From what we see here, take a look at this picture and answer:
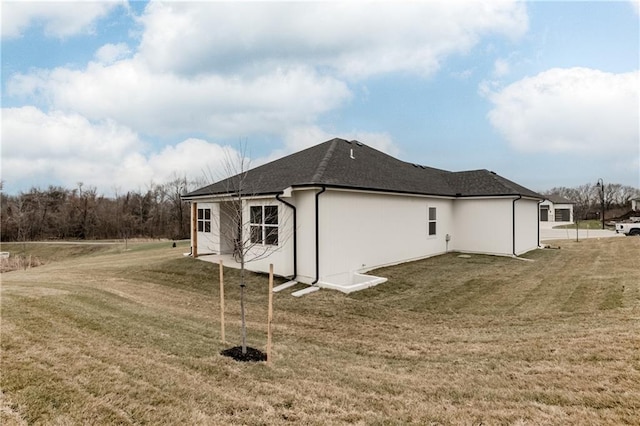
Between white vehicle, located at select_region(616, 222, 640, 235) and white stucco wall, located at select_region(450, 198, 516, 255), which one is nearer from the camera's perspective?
white stucco wall, located at select_region(450, 198, 516, 255)

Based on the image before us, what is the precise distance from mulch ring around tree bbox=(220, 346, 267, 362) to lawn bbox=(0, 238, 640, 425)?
171 millimetres

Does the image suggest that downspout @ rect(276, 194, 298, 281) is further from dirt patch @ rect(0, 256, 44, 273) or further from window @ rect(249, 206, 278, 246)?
dirt patch @ rect(0, 256, 44, 273)

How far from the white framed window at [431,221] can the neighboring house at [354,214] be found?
0.05 m

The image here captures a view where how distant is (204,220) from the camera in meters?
15.7

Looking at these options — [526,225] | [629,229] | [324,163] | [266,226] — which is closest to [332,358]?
[266,226]

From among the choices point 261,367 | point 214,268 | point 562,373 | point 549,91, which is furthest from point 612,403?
point 549,91

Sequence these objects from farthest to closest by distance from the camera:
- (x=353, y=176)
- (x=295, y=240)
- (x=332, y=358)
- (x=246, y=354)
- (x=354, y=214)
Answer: (x=353, y=176), (x=354, y=214), (x=295, y=240), (x=332, y=358), (x=246, y=354)

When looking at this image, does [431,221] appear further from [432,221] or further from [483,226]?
[483,226]

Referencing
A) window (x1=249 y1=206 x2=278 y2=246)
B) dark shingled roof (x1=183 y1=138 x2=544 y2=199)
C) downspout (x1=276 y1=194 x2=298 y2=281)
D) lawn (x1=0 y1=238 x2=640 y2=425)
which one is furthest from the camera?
dark shingled roof (x1=183 y1=138 x2=544 y2=199)

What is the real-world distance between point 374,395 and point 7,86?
15495 millimetres

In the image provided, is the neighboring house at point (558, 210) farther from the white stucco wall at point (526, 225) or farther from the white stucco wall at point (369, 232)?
the white stucco wall at point (369, 232)

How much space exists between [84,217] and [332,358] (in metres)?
45.8

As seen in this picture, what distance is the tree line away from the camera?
54.7 metres

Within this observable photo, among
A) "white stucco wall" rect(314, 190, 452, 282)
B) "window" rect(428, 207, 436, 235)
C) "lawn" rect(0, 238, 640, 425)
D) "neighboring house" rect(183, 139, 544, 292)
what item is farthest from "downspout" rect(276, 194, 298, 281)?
"window" rect(428, 207, 436, 235)
